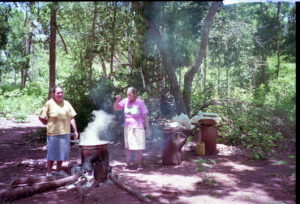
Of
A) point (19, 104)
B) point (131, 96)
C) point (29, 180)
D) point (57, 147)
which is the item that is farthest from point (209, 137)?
point (19, 104)

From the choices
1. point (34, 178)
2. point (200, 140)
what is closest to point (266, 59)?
point (200, 140)

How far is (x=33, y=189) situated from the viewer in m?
4.18

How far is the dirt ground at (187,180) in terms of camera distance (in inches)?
161

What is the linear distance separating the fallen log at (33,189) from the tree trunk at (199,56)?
470cm

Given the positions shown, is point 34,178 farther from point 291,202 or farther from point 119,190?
point 291,202

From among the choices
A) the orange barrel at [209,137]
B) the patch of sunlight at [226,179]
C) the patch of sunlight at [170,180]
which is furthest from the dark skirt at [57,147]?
the orange barrel at [209,137]

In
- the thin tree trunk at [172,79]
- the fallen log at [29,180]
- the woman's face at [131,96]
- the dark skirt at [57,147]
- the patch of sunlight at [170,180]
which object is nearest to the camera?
the fallen log at [29,180]

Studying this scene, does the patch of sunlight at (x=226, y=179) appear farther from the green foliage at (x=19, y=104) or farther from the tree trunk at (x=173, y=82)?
the green foliage at (x=19, y=104)

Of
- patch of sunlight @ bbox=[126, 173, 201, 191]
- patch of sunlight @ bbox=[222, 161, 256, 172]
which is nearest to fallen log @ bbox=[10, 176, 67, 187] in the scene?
patch of sunlight @ bbox=[126, 173, 201, 191]

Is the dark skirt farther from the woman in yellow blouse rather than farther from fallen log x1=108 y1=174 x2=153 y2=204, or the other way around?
fallen log x1=108 y1=174 x2=153 y2=204

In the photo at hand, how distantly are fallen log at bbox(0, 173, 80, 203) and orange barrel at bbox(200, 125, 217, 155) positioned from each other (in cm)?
358

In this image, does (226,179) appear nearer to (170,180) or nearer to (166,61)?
(170,180)

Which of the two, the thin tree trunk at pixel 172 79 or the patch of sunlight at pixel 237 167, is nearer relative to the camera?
the patch of sunlight at pixel 237 167

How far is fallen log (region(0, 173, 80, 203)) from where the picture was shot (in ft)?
12.8
